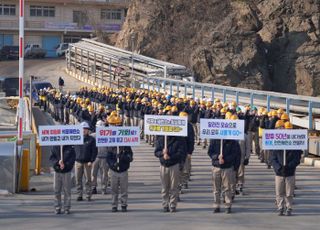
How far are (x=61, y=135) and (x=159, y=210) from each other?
2593mm

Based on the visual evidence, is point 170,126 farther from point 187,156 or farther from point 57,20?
point 57,20

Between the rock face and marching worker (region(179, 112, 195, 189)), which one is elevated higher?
the rock face

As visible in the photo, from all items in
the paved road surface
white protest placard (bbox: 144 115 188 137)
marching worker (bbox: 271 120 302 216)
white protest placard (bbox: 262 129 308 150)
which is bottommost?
the paved road surface

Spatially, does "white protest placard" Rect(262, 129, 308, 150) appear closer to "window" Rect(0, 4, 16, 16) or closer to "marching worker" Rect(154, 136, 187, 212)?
"marching worker" Rect(154, 136, 187, 212)

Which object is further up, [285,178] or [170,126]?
[170,126]

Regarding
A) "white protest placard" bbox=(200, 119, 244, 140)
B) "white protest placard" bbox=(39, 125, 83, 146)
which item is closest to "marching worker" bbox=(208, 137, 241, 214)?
"white protest placard" bbox=(200, 119, 244, 140)

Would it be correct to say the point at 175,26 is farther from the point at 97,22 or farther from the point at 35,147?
the point at 35,147

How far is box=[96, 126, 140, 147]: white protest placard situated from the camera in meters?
15.4

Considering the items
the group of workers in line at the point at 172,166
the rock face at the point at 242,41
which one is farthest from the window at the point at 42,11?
the group of workers in line at the point at 172,166

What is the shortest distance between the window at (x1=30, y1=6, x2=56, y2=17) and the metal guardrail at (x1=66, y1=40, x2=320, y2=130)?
2002 cm

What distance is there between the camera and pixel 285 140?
14719 mm

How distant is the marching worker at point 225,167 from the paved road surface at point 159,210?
345 mm

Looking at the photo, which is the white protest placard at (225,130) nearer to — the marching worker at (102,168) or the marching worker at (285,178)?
the marching worker at (285,178)

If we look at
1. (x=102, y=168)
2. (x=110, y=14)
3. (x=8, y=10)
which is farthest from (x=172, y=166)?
(x=110, y=14)
